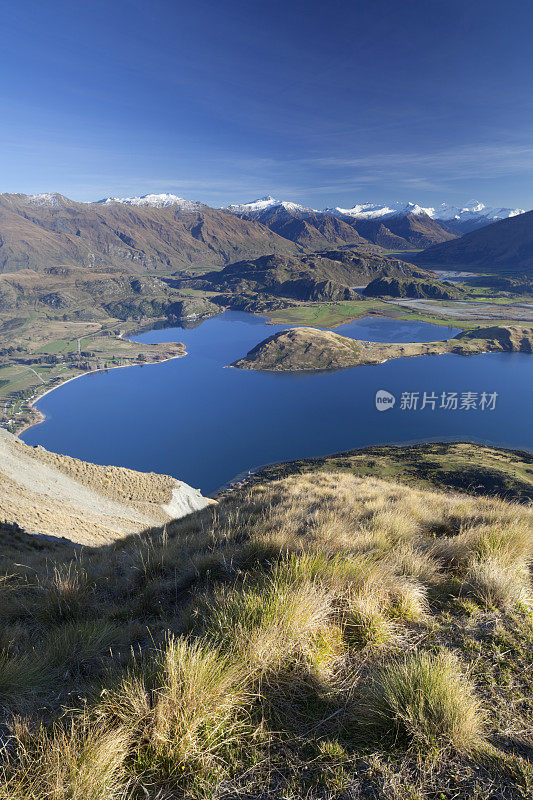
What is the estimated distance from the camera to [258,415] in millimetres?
138625

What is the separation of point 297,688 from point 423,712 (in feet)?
2.97

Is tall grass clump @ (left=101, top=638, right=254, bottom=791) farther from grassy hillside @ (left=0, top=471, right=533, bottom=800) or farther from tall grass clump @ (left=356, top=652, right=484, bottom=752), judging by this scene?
tall grass clump @ (left=356, top=652, right=484, bottom=752)

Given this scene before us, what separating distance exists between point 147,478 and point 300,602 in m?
30.2

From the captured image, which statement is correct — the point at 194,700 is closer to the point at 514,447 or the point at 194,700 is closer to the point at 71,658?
the point at 71,658

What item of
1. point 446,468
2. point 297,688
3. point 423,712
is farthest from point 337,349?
point 423,712

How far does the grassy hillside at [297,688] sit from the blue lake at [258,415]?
9439cm

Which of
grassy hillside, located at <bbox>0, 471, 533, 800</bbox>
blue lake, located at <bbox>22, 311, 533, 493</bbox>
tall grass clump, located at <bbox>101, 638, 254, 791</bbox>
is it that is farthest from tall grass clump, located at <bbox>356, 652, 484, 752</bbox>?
blue lake, located at <bbox>22, 311, 533, 493</bbox>

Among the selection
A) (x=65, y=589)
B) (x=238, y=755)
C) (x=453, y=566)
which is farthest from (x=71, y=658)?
(x=453, y=566)

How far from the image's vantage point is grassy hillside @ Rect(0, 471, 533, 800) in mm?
2035

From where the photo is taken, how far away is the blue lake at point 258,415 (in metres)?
114

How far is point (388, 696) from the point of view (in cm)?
229

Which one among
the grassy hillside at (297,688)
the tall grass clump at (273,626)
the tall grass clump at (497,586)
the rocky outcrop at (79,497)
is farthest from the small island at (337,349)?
the tall grass clump at (273,626)

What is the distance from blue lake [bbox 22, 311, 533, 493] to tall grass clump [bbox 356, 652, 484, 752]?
96.1m

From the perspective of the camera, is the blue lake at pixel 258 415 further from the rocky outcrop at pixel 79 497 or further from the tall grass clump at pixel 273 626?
the tall grass clump at pixel 273 626
